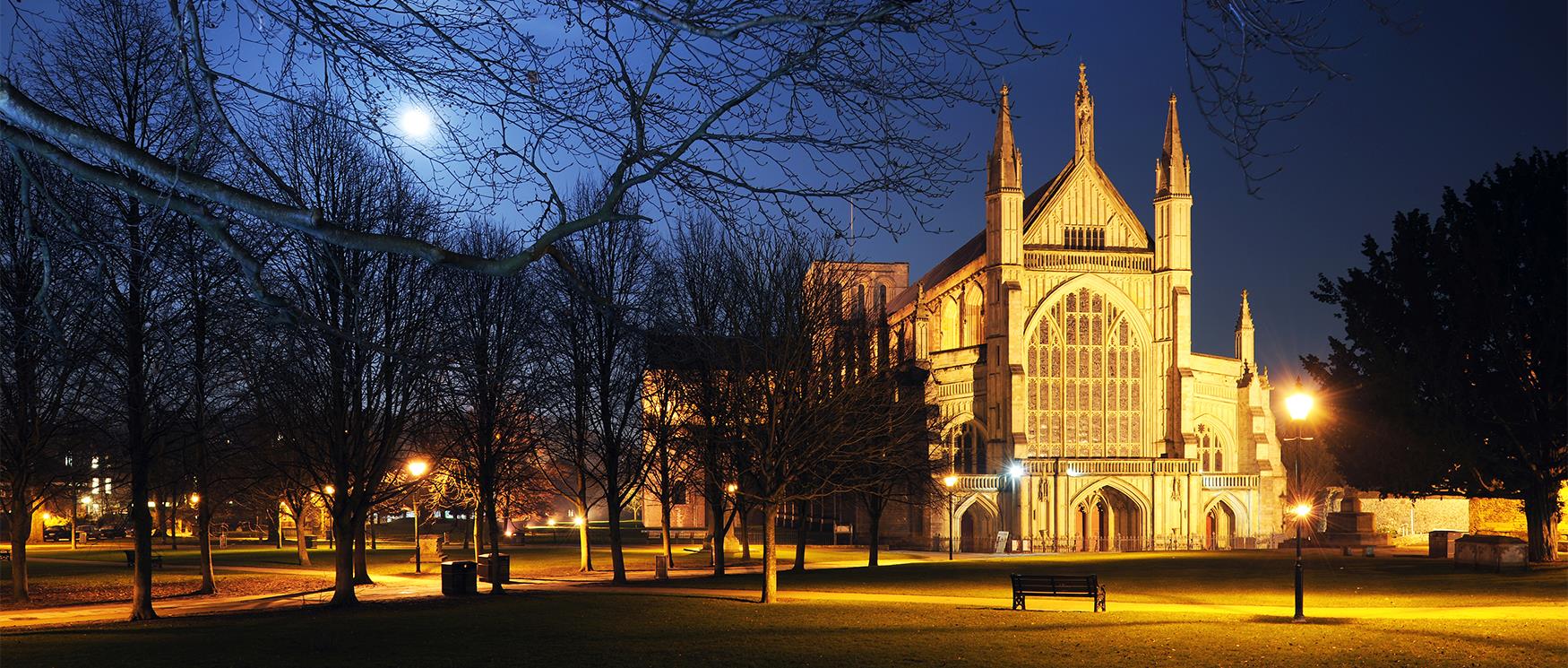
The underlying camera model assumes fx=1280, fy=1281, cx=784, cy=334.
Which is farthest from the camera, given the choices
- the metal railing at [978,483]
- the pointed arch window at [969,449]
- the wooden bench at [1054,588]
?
the pointed arch window at [969,449]

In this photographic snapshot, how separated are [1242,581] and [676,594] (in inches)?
594

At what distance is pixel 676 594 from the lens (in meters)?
Result: 29.6

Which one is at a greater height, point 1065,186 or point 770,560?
point 1065,186

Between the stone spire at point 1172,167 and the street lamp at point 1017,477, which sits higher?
the stone spire at point 1172,167

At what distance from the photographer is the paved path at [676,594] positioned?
2366cm

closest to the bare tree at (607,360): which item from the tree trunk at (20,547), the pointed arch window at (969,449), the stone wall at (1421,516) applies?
the tree trunk at (20,547)

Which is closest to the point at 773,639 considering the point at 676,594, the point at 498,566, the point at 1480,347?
the point at 676,594

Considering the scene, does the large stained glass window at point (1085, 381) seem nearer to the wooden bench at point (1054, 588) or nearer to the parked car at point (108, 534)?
the wooden bench at point (1054, 588)

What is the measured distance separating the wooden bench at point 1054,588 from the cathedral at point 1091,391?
Answer: 40.4 meters

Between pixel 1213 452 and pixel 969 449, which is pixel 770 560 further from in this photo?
pixel 1213 452

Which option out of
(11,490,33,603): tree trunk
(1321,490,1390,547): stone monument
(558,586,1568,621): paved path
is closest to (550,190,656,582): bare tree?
(558,586,1568,621): paved path

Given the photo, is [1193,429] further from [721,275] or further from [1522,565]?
[721,275]

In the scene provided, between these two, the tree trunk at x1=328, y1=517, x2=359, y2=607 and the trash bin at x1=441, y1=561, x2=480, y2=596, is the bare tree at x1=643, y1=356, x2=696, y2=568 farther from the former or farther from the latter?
the tree trunk at x1=328, y1=517, x2=359, y2=607

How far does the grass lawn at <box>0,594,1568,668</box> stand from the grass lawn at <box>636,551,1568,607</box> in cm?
597
